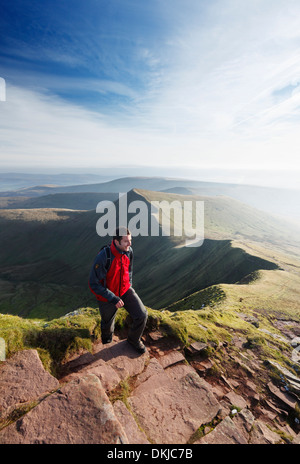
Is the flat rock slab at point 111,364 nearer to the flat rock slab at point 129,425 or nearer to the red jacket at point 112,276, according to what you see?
the flat rock slab at point 129,425

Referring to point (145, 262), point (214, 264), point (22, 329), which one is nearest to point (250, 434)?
point (22, 329)

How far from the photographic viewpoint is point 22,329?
6.26 meters

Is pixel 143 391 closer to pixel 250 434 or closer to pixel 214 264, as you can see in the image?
pixel 250 434

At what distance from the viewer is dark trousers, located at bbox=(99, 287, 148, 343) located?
7.08 metres

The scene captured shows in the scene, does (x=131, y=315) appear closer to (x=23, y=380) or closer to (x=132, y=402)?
(x=132, y=402)

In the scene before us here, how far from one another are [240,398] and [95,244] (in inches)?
6444

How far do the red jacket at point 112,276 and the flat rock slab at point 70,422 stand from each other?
2532 mm

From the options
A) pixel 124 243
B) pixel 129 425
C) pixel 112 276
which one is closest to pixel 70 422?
pixel 129 425

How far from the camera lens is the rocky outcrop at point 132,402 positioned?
4016 mm

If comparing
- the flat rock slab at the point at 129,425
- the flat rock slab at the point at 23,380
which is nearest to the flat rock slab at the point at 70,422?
the flat rock slab at the point at 129,425

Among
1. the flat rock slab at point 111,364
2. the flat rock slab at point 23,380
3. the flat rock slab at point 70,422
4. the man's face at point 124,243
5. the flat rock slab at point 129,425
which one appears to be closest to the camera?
the flat rock slab at point 70,422

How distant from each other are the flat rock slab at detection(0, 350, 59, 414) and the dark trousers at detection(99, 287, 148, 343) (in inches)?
87.2

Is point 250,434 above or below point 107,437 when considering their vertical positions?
A: below

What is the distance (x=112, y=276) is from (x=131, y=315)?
1.55m
